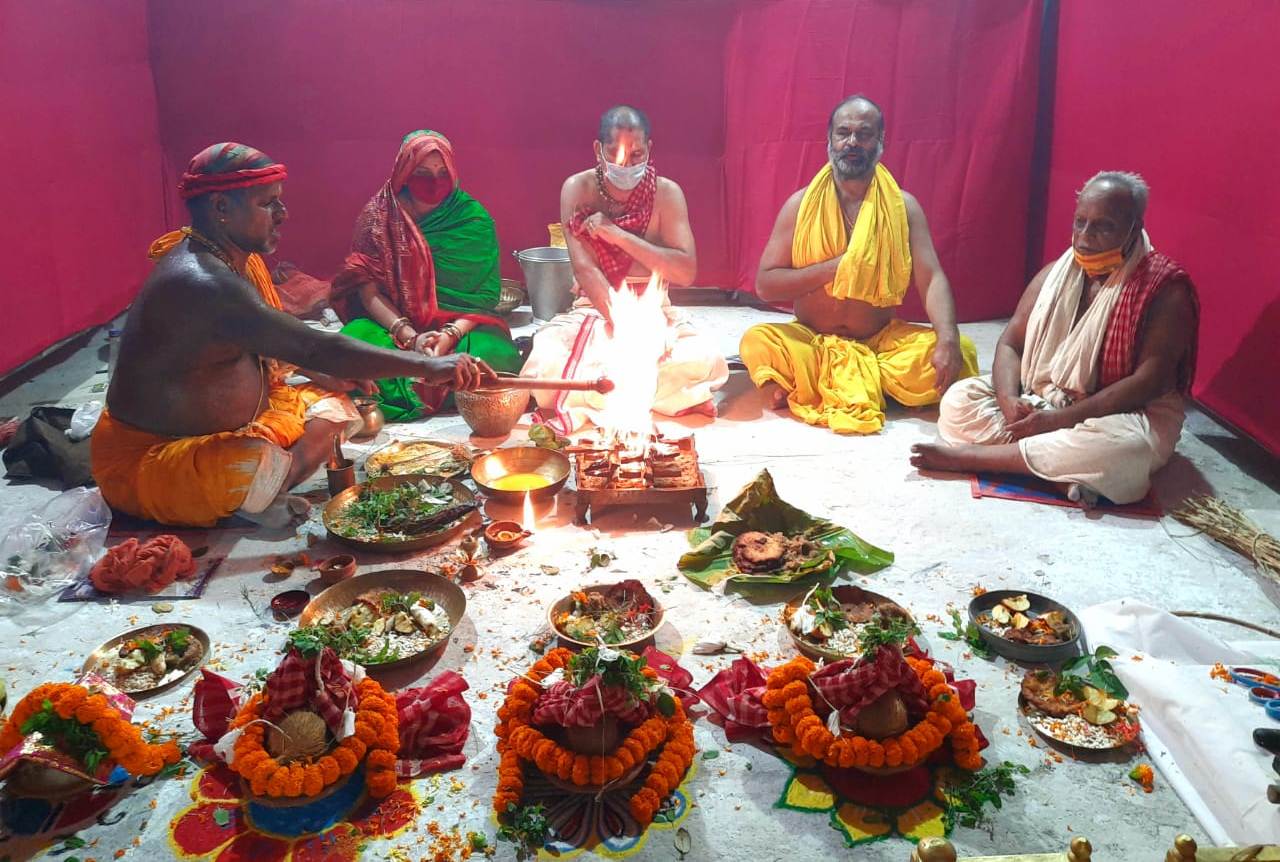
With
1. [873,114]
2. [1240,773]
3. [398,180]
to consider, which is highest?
[873,114]

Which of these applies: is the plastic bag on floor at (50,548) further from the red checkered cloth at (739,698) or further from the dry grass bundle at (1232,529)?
the dry grass bundle at (1232,529)

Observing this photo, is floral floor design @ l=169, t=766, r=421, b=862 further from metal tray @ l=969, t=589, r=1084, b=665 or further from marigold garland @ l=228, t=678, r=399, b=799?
metal tray @ l=969, t=589, r=1084, b=665

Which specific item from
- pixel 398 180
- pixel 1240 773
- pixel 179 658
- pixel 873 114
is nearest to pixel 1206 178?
pixel 873 114

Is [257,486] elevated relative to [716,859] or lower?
elevated

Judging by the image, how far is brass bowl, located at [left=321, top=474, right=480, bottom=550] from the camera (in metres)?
4.70

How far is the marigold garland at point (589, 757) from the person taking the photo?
120 inches

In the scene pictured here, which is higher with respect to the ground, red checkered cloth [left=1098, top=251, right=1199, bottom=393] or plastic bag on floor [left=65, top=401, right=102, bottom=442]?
red checkered cloth [left=1098, top=251, right=1199, bottom=393]

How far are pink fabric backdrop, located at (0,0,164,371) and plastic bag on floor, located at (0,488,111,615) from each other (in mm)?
3142

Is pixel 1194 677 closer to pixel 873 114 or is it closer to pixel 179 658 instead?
pixel 179 658

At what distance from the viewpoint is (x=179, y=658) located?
3.84 metres

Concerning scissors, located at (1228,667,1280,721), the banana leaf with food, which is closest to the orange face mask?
the banana leaf with food

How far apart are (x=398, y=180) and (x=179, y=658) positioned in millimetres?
3962

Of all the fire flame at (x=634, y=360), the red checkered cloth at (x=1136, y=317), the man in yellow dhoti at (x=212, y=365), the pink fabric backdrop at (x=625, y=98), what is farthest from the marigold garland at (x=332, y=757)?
the pink fabric backdrop at (x=625, y=98)

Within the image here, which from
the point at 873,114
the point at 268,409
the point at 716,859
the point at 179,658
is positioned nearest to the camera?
the point at 716,859
